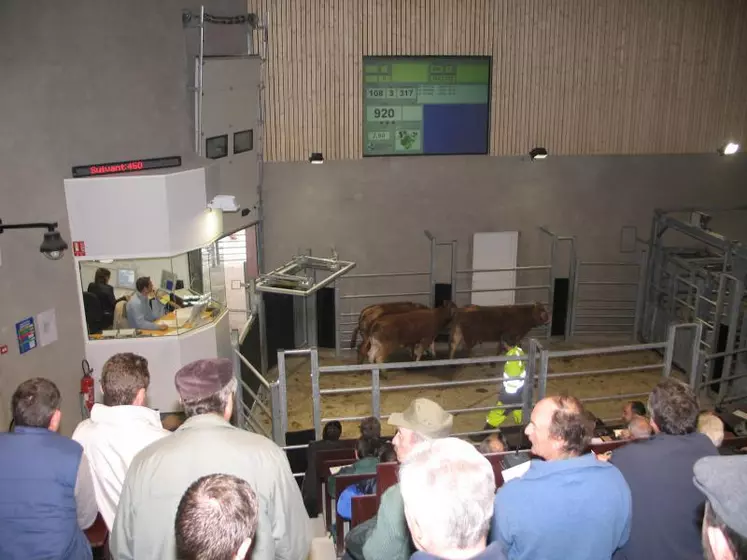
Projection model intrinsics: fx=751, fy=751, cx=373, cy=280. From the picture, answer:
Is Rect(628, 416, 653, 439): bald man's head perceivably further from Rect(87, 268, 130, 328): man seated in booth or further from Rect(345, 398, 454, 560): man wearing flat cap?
Rect(87, 268, 130, 328): man seated in booth

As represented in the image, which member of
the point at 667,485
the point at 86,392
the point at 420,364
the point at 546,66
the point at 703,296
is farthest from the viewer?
the point at 546,66

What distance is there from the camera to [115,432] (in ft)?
11.4

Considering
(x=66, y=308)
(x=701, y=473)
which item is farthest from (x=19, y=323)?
(x=701, y=473)

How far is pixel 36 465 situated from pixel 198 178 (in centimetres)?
495

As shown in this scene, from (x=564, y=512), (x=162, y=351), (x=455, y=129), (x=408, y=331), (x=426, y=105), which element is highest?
(x=426, y=105)

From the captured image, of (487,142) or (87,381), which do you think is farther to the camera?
(487,142)

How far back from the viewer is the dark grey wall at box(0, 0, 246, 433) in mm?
5988

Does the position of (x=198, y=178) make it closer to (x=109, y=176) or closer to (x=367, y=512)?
(x=109, y=176)

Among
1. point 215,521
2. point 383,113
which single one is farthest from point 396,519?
point 383,113

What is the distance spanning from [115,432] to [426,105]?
24.5 feet

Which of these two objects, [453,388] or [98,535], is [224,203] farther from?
[98,535]

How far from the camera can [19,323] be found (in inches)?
245

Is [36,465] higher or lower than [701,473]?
lower

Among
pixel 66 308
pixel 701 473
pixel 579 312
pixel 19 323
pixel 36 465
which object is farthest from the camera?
pixel 579 312
